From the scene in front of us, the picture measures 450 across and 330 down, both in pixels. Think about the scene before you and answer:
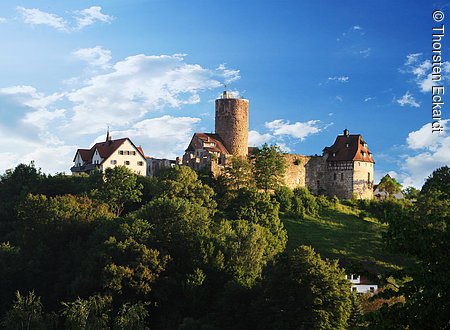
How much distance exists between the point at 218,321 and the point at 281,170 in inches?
1197

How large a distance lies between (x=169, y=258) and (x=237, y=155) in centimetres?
2407

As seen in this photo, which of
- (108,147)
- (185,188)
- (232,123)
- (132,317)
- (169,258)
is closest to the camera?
(132,317)

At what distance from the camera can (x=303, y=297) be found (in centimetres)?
4075

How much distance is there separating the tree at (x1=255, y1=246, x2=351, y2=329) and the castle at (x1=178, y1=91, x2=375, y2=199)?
91.0 feet

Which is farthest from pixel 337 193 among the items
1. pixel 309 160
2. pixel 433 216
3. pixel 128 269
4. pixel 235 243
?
pixel 433 216

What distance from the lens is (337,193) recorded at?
250 feet

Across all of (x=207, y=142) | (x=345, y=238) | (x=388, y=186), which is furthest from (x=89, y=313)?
(x=388, y=186)

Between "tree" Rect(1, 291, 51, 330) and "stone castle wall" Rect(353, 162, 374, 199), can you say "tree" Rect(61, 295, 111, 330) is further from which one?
"stone castle wall" Rect(353, 162, 374, 199)

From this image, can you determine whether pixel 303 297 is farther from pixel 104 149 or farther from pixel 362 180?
pixel 104 149

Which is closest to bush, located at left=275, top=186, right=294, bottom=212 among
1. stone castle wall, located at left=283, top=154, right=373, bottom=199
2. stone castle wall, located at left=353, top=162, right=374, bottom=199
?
stone castle wall, located at left=283, top=154, right=373, bottom=199

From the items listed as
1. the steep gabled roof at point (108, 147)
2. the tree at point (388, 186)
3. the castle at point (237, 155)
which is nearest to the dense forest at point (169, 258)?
the castle at point (237, 155)

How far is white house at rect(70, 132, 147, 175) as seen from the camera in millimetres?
71312

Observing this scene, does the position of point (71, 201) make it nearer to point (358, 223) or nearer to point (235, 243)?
point (235, 243)

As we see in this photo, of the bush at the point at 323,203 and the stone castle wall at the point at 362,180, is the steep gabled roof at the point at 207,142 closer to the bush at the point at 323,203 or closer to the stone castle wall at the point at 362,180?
the bush at the point at 323,203
